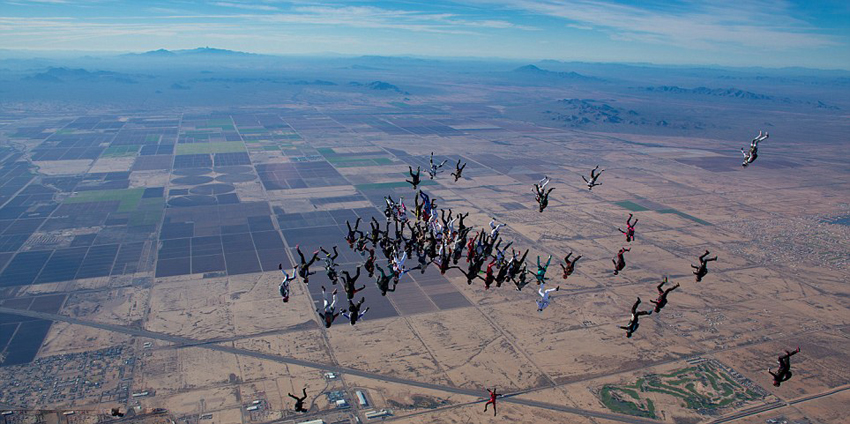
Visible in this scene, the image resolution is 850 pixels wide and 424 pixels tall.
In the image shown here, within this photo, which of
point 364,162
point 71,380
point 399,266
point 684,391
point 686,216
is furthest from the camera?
point 364,162

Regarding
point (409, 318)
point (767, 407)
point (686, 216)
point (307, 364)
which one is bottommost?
point (307, 364)

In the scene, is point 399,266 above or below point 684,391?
above

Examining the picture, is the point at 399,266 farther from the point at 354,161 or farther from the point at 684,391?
the point at 354,161

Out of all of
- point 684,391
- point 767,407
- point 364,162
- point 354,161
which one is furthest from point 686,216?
point 354,161

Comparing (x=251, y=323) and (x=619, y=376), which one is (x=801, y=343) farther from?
(x=251, y=323)

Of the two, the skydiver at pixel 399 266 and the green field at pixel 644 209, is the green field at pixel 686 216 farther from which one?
the skydiver at pixel 399 266
